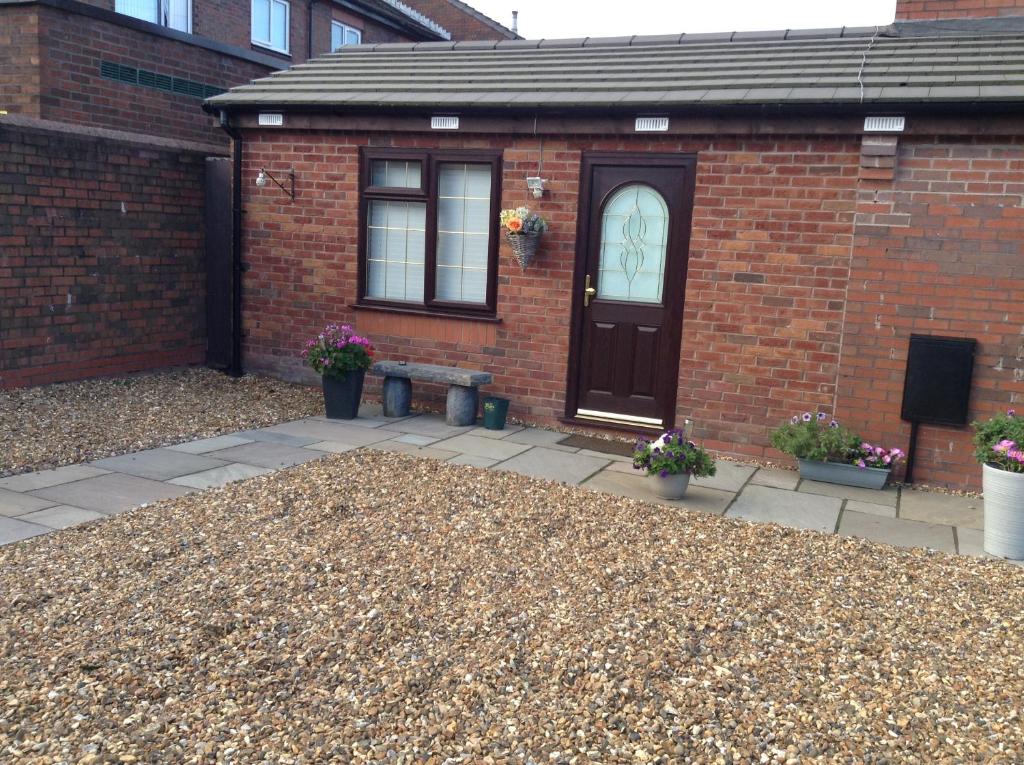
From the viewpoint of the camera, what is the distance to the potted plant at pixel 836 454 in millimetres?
6566

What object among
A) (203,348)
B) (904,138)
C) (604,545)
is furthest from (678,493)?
(203,348)

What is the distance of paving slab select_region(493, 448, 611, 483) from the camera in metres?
6.58

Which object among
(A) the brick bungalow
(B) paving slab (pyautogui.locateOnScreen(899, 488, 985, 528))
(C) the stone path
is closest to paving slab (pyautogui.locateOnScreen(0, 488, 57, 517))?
(C) the stone path

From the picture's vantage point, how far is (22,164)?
7996 mm

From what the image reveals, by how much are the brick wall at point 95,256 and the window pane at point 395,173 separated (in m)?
2.38

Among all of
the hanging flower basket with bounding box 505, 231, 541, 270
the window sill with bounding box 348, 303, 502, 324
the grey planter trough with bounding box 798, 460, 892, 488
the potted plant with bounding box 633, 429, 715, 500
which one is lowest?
the grey planter trough with bounding box 798, 460, 892, 488

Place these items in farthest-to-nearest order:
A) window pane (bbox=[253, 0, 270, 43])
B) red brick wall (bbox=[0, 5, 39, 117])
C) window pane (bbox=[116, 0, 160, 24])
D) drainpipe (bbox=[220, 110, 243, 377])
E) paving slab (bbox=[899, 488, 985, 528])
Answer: window pane (bbox=[253, 0, 270, 43]), window pane (bbox=[116, 0, 160, 24]), red brick wall (bbox=[0, 5, 39, 117]), drainpipe (bbox=[220, 110, 243, 377]), paving slab (bbox=[899, 488, 985, 528])

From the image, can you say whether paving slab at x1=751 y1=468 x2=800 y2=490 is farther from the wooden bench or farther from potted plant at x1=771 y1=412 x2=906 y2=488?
the wooden bench

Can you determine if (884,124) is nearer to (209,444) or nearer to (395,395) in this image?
(395,395)

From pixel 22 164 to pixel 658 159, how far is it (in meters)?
5.67

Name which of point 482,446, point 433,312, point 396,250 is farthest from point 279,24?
point 482,446

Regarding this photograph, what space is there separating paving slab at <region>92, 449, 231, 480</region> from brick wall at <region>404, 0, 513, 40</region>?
17115mm

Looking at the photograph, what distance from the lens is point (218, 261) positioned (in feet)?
32.5

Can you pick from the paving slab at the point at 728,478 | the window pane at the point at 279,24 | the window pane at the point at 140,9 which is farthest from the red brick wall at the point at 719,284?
the window pane at the point at 279,24
